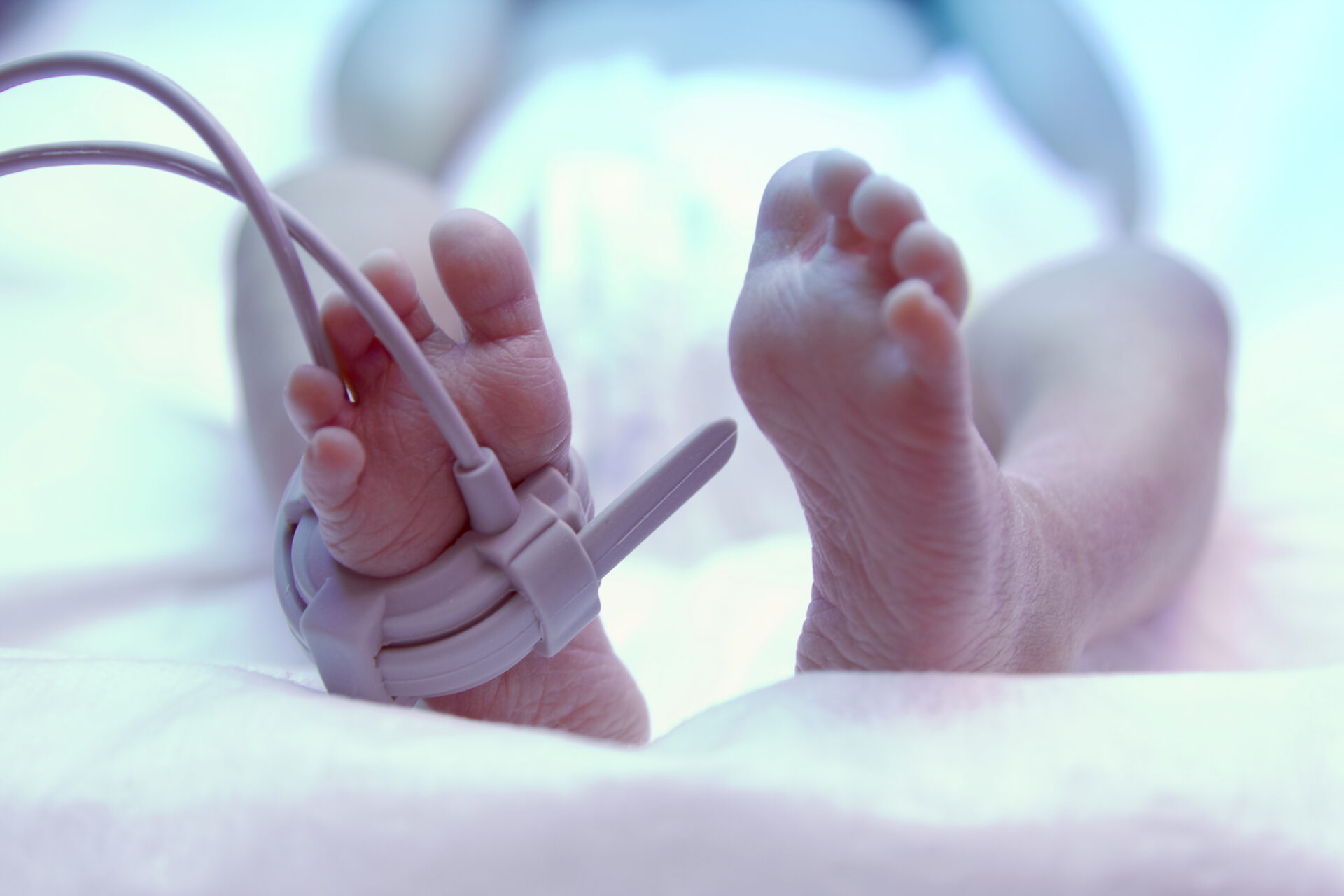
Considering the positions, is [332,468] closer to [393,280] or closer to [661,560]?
[393,280]

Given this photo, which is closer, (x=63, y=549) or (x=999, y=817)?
(x=999, y=817)

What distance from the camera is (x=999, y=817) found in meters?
0.30

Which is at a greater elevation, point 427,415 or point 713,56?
point 713,56

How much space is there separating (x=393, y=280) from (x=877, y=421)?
0.19 metres

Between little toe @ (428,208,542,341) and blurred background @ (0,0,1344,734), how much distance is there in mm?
186

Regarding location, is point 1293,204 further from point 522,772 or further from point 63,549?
point 63,549

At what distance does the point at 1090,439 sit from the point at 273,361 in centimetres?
48

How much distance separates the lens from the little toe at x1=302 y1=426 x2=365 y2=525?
1.09 feet

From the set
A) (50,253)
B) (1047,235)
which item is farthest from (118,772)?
(1047,235)

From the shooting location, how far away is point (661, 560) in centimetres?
64

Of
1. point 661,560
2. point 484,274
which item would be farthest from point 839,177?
point 661,560

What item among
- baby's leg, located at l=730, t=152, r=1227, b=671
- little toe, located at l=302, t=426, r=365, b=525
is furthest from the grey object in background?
little toe, located at l=302, t=426, r=365, b=525

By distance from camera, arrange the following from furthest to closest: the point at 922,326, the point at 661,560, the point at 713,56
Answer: the point at 713,56 → the point at 661,560 → the point at 922,326

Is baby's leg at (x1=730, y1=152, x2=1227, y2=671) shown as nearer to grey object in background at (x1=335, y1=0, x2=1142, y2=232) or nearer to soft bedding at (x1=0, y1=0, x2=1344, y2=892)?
soft bedding at (x1=0, y1=0, x2=1344, y2=892)
